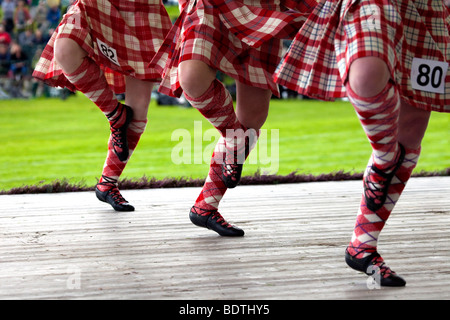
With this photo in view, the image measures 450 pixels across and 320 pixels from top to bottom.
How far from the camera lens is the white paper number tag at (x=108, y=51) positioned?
8.79 ft

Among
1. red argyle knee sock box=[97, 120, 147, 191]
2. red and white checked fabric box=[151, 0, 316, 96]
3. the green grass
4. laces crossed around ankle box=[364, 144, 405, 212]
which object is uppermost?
red and white checked fabric box=[151, 0, 316, 96]

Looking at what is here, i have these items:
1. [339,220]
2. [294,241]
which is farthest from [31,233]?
[339,220]

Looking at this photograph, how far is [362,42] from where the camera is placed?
5.02 feet

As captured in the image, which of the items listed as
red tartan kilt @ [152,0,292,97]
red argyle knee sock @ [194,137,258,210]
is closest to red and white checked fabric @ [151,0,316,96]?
red tartan kilt @ [152,0,292,97]

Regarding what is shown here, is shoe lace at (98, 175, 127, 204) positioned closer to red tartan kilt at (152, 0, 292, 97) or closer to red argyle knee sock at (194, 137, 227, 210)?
red argyle knee sock at (194, 137, 227, 210)

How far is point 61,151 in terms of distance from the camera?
5961 mm

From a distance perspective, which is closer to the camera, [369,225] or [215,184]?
[369,225]

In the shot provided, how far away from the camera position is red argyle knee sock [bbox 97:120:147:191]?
288cm

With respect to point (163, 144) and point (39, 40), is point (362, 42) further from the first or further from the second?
point (39, 40)

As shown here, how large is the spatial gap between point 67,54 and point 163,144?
3864 millimetres

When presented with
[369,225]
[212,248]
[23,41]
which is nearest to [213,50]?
[212,248]

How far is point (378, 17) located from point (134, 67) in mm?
1406

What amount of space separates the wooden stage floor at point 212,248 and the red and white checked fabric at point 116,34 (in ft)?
2.00

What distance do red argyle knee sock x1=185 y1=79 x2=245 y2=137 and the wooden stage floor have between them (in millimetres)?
408
